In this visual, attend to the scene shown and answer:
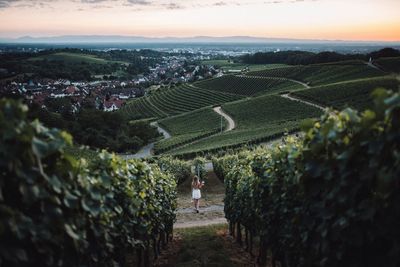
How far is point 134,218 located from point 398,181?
5121 millimetres

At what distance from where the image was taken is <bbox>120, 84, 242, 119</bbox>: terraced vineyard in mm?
108688

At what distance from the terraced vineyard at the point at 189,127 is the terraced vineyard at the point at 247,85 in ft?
79.7

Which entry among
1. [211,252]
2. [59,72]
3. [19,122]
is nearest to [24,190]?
[19,122]

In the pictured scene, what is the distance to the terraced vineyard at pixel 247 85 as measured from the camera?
362ft

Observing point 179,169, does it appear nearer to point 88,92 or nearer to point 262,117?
point 262,117

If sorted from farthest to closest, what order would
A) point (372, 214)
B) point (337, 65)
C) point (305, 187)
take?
point (337, 65) → point (305, 187) → point (372, 214)

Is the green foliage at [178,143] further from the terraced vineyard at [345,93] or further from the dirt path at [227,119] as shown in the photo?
the terraced vineyard at [345,93]

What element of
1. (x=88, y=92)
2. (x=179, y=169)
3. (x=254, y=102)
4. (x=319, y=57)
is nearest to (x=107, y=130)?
(x=254, y=102)

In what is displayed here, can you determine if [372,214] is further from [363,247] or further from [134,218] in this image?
[134,218]

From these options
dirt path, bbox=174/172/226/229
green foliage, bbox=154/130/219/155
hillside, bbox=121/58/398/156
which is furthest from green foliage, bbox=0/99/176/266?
green foliage, bbox=154/130/219/155

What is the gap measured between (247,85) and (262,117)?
4277 cm

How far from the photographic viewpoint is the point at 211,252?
460 inches

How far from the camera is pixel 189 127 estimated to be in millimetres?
85125

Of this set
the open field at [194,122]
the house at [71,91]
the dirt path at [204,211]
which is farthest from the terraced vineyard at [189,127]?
the house at [71,91]
